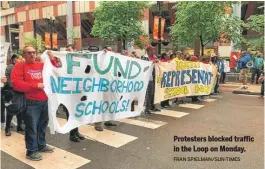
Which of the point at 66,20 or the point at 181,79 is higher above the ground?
the point at 66,20

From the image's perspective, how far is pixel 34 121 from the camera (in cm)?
494

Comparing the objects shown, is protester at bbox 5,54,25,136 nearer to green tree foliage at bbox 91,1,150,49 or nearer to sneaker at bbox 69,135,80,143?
sneaker at bbox 69,135,80,143

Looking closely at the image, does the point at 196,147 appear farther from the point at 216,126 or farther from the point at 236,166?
the point at 216,126

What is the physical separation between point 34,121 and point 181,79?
19.1ft

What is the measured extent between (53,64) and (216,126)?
162 inches

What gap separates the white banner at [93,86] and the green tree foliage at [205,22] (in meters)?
11.0

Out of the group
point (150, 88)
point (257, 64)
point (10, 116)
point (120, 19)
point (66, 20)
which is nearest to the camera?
point (10, 116)

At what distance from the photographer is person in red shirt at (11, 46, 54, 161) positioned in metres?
4.79

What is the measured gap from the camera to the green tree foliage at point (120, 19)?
24.0 m

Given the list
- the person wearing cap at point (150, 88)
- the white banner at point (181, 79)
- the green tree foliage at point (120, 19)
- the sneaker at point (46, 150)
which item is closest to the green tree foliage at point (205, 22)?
the green tree foliage at point (120, 19)

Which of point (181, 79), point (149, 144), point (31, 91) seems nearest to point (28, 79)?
point (31, 91)

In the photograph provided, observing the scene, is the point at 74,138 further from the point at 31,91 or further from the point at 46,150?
the point at 31,91

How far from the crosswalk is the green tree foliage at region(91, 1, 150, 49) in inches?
644

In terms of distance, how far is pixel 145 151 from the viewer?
5.46m
